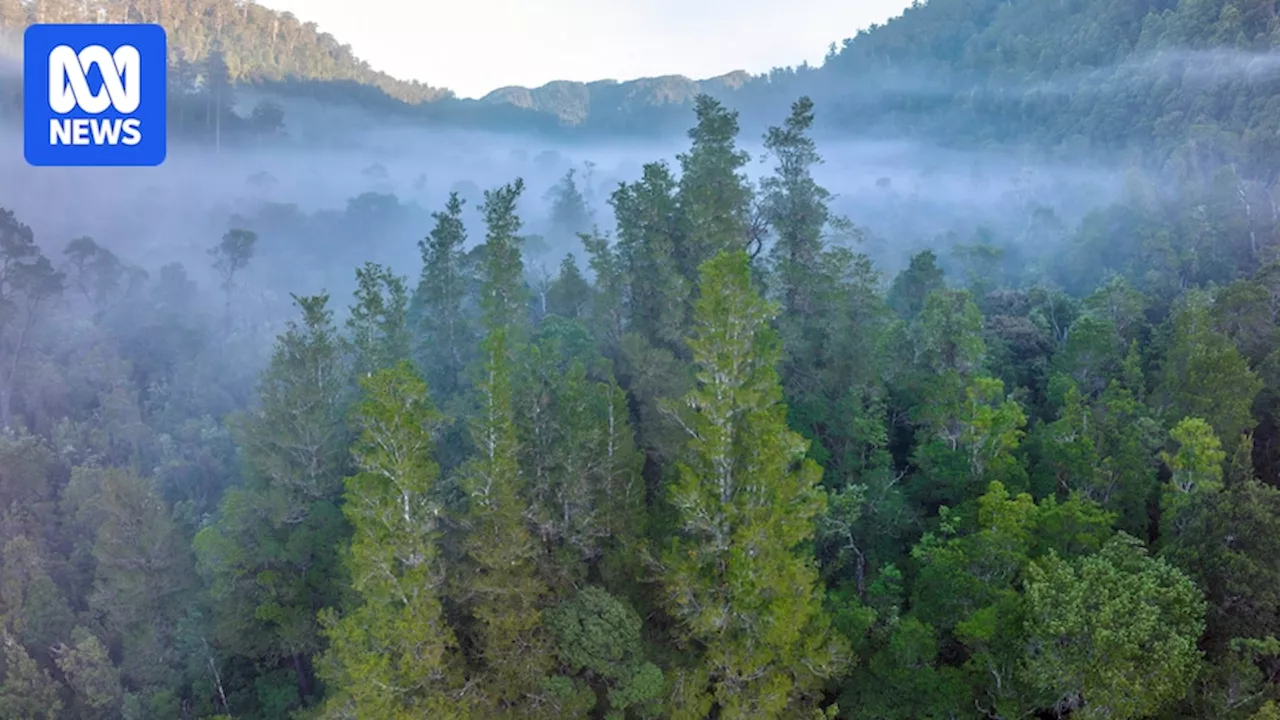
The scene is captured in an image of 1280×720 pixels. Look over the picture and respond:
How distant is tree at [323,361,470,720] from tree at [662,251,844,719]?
6.60 m

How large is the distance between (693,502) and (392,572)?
26.8 feet

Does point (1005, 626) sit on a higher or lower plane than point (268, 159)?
lower

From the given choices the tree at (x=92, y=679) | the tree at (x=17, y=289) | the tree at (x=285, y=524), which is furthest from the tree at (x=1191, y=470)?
the tree at (x=17, y=289)

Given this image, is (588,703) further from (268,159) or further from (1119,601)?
(268,159)

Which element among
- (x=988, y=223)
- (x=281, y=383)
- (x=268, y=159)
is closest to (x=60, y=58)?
(x=281, y=383)

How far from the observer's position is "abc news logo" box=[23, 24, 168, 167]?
2314cm

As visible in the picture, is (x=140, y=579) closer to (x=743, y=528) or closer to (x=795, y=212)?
(x=743, y=528)

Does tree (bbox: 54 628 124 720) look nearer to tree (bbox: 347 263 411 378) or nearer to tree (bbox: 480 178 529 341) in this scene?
tree (bbox: 347 263 411 378)

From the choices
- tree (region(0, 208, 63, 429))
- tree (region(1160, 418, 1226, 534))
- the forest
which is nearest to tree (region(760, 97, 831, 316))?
the forest

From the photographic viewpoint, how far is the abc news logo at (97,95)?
2314cm

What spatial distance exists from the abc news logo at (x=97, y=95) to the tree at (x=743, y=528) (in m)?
19.5

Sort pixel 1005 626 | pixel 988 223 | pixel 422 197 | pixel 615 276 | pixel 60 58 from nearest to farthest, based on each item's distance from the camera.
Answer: pixel 1005 626 → pixel 60 58 → pixel 615 276 → pixel 988 223 → pixel 422 197

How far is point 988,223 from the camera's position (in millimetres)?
93562

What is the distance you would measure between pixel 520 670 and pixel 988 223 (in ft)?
304
